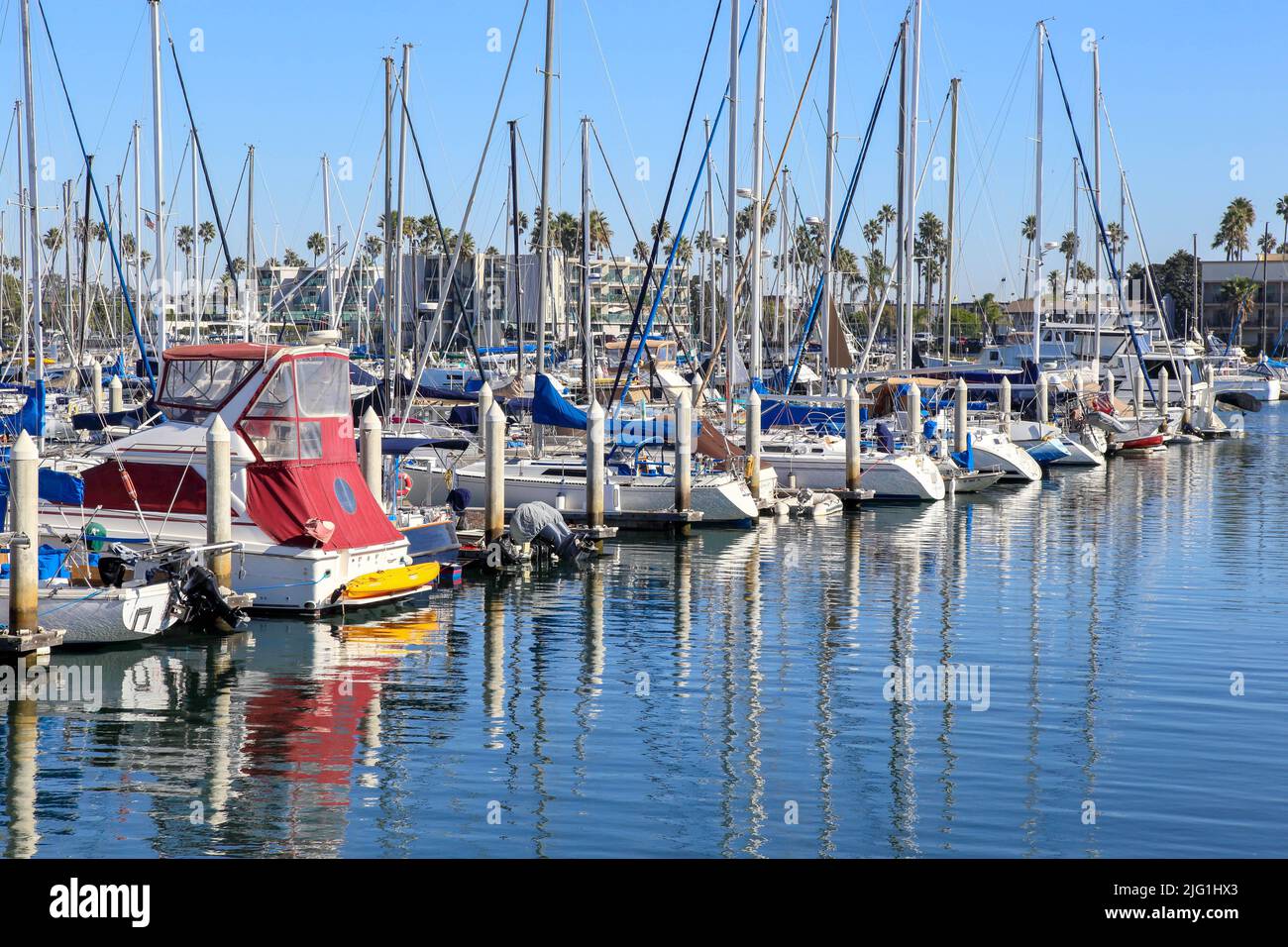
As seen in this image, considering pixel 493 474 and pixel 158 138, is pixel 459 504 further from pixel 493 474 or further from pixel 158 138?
pixel 158 138

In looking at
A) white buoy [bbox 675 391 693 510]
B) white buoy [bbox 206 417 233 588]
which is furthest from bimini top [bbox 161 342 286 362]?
white buoy [bbox 675 391 693 510]

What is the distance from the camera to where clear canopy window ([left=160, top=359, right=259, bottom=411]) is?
26.2m

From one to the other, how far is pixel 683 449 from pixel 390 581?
1017cm

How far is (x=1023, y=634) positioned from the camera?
81.1ft

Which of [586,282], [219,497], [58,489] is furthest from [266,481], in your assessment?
[586,282]

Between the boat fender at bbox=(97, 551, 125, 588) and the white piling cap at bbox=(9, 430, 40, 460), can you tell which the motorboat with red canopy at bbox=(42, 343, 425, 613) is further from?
the white piling cap at bbox=(9, 430, 40, 460)

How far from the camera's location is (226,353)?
2628cm

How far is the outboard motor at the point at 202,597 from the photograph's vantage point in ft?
76.2

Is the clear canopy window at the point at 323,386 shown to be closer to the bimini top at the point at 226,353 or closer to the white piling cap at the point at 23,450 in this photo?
the bimini top at the point at 226,353

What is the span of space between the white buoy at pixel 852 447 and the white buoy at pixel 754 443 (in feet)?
10.8

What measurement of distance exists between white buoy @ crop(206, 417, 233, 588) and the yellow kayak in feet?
7.51
